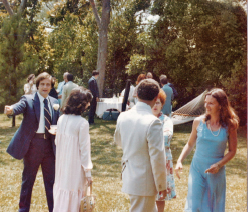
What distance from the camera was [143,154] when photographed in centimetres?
302

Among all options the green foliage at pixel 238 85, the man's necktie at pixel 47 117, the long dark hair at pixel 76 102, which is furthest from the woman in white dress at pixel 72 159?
the green foliage at pixel 238 85

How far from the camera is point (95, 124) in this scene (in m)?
14.1

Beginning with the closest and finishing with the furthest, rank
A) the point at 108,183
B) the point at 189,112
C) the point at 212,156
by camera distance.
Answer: the point at 212,156 < the point at 108,183 < the point at 189,112

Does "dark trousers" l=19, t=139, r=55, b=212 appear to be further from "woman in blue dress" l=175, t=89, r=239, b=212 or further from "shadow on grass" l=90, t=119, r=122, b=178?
"shadow on grass" l=90, t=119, r=122, b=178

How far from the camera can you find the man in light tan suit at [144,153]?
294 cm

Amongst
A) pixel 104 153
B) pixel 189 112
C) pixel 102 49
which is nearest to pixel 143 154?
pixel 104 153

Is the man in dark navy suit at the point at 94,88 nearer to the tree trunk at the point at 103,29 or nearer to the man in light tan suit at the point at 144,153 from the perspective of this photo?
the tree trunk at the point at 103,29

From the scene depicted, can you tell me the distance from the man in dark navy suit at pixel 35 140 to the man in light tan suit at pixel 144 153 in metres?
1.49

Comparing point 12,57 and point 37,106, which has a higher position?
point 12,57

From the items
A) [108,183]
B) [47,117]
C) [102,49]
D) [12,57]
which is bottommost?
[108,183]

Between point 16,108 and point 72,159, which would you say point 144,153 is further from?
point 16,108

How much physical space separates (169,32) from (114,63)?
412 cm

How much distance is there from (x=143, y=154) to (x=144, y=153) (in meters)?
0.01

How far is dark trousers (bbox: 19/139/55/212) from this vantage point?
425 centimetres
